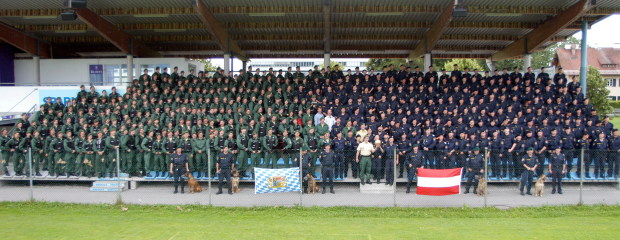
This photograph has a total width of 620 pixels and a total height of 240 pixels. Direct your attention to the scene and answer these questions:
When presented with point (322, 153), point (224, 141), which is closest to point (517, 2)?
point (322, 153)

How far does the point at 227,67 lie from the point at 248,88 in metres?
5.38

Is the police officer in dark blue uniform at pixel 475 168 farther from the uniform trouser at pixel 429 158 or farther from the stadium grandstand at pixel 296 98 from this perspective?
the uniform trouser at pixel 429 158

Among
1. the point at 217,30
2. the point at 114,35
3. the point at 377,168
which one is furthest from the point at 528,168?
the point at 114,35

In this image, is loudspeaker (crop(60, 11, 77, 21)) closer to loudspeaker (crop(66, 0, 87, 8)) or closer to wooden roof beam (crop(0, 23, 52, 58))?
loudspeaker (crop(66, 0, 87, 8))

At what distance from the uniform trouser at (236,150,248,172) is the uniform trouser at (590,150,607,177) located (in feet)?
38.0

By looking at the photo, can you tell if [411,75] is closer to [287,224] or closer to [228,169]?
[228,169]

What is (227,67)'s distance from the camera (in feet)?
82.9

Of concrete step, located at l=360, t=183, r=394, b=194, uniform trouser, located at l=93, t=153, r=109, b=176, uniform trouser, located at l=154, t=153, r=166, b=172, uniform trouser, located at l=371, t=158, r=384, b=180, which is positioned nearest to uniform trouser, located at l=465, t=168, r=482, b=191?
concrete step, located at l=360, t=183, r=394, b=194

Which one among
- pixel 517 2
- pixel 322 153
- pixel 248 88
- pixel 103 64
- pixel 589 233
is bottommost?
pixel 589 233

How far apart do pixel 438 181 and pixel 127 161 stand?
10.6 m

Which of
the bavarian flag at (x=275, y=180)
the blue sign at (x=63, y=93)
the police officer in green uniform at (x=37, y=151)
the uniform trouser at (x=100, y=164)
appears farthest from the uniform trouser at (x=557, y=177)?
the blue sign at (x=63, y=93)

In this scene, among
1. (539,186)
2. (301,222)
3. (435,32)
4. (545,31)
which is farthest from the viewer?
(435,32)

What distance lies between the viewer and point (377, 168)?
14.7 metres

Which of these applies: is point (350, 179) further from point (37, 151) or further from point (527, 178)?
point (37, 151)
